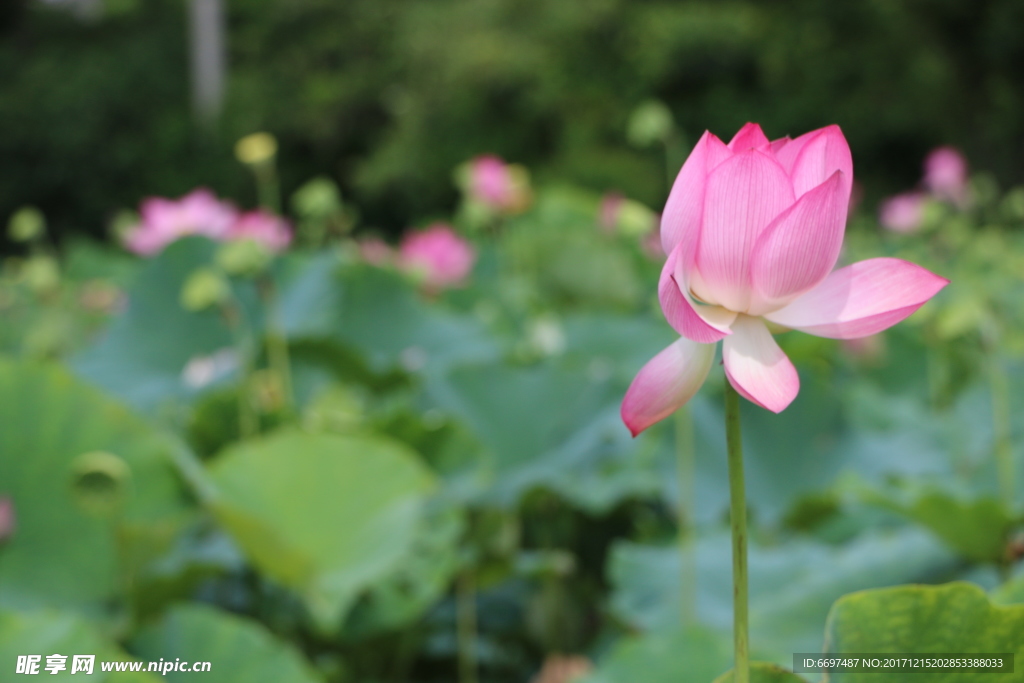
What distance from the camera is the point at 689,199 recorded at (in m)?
0.20

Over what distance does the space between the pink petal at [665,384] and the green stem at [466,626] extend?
45 cm

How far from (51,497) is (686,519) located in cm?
36

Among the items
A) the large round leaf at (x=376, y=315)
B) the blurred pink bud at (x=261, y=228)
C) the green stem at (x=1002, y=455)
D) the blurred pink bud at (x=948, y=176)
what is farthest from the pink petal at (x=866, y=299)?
the blurred pink bud at (x=948, y=176)

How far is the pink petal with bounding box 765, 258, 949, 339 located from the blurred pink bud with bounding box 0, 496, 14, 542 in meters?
0.42

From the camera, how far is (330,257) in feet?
3.25

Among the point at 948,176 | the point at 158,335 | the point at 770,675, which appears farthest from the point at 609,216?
the point at 770,675

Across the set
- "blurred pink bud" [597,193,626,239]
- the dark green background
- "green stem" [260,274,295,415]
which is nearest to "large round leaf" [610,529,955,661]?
"green stem" [260,274,295,415]

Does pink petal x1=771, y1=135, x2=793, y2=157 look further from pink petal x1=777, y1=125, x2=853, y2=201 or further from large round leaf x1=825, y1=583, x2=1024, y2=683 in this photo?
large round leaf x1=825, y1=583, x2=1024, y2=683

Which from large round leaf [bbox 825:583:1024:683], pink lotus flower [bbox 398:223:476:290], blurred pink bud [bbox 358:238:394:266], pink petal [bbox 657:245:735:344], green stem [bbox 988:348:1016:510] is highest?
blurred pink bud [bbox 358:238:394:266]

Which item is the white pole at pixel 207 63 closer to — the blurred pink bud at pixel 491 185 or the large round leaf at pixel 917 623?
the blurred pink bud at pixel 491 185

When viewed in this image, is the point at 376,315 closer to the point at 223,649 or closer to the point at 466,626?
the point at 466,626

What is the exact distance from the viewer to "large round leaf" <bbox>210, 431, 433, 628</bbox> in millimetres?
499

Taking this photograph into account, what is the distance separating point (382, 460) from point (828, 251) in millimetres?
376

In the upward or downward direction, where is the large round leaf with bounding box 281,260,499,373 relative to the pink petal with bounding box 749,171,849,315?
upward
